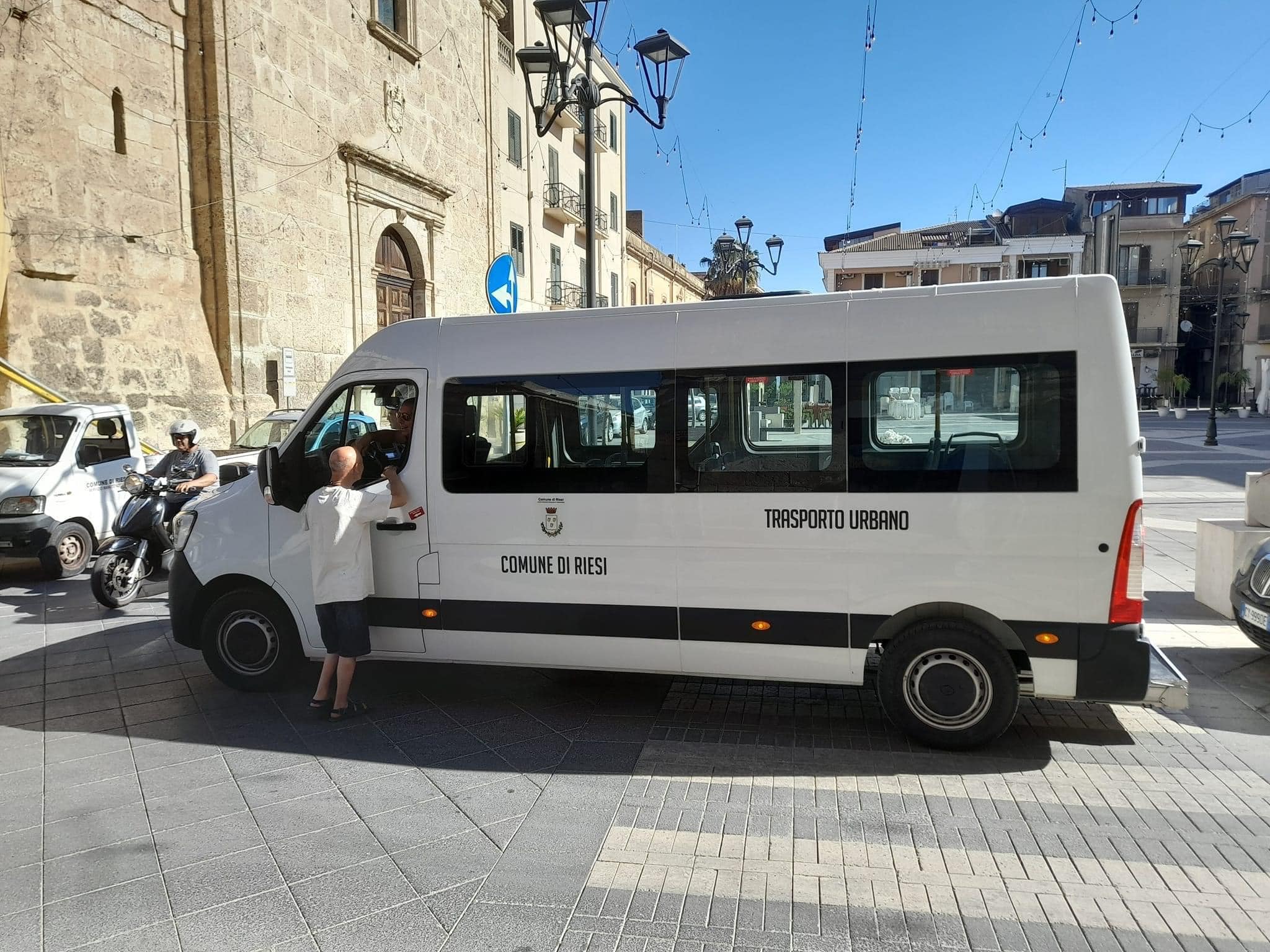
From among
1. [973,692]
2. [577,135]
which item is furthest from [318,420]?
[577,135]

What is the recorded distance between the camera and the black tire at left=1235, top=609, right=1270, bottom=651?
5.67 m

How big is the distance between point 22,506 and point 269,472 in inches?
228

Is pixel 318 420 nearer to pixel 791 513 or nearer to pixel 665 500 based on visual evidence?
pixel 665 500

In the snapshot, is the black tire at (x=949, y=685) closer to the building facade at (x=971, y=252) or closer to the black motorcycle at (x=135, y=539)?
the black motorcycle at (x=135, y=539)

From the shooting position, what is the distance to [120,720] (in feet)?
17.1

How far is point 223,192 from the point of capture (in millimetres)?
15477

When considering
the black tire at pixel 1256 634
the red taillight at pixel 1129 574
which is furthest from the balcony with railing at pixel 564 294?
the red taillight at pixel 1129 574

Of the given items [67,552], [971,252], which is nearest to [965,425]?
[67,552]

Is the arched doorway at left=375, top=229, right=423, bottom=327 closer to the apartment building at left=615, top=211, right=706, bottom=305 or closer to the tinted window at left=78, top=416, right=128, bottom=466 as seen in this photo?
the tinted window at left=78, top=416, right=128, bottom=466

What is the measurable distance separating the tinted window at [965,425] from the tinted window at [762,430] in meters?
0.13

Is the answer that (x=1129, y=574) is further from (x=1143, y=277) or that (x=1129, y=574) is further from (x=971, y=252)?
(x=1143, y=277)

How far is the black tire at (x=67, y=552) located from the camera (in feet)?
30.4

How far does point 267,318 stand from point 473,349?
1332 centimetres

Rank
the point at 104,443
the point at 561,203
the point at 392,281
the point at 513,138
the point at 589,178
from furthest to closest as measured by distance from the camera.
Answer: the point at 561,203 < the point at 513,138 < the point at 392,281 < the point at 104,443 < the point at 589,178
